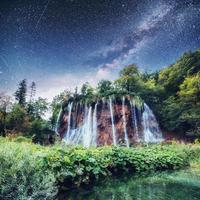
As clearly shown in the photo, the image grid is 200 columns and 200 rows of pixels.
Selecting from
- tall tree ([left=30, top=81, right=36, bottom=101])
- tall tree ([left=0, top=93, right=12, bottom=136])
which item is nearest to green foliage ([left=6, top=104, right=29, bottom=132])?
tall tree ([left=0, top=93, right=12, bottom=136])

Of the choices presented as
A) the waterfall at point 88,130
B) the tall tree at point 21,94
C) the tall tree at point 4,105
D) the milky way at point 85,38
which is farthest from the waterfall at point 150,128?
the tall tree at point 21,94

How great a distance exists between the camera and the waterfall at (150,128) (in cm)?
2064

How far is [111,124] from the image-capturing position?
20422 millimetres

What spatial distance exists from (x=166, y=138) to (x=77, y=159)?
1859cm

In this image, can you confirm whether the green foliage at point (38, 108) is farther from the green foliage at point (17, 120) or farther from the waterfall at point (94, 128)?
the waterfall at point (94, 128)

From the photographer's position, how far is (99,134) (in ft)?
66.0

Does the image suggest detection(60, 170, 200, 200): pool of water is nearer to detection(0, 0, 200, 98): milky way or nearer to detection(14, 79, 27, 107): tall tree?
detection(0, 0, 200, 98): milky way

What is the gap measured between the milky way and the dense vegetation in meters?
10.9

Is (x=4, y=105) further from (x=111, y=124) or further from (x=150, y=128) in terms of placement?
(x=150, y=128)

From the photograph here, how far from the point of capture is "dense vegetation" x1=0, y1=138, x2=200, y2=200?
3084mm

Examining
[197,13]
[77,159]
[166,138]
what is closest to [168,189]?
[77,159]

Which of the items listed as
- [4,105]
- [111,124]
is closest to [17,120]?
[4,105]

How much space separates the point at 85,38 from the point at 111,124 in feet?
31.3

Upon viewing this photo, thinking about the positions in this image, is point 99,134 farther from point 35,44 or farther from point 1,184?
point 1,184
